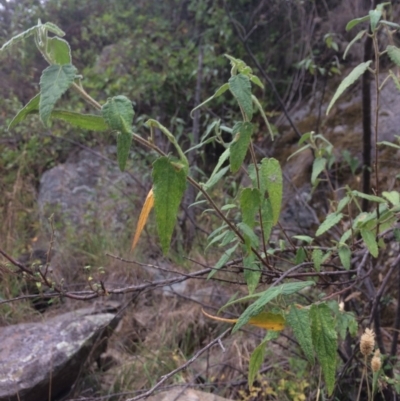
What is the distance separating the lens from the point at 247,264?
0.80 m

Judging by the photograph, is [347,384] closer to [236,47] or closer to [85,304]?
[85,304]

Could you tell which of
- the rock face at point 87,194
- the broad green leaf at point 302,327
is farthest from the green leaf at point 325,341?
the rock face at point 87,194

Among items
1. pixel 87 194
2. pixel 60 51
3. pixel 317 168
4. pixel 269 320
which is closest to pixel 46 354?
pixel 317 168

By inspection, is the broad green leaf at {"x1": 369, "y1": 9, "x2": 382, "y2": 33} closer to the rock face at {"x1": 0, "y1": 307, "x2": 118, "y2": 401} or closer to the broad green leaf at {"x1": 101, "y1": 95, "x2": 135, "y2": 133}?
the broad green leaf at {"x1": 101, "y1": 95, "x2": 135, "y2": 133}

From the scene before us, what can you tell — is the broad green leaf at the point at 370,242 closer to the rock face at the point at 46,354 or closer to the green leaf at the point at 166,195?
the green leaf at the point at 166,195

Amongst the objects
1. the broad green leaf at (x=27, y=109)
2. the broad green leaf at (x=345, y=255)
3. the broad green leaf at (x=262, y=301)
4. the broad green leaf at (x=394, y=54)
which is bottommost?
the broad green leaf at (x=345, y=255)

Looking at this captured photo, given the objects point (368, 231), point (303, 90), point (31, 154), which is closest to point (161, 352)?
point (368, 231)

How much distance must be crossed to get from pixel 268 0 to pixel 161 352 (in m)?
2.88

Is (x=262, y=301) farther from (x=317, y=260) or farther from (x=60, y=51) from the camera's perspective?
(x=60, y=51)

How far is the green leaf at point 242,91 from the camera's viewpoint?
0.61m

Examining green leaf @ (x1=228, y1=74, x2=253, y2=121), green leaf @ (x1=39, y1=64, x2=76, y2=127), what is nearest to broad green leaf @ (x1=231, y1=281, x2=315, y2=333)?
green leaf @ (x1=228, y1=74, x2=253, y2=121)

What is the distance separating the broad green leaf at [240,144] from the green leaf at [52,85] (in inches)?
9.7

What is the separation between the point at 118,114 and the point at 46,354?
158cm

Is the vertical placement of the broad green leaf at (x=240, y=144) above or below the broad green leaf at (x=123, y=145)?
below
